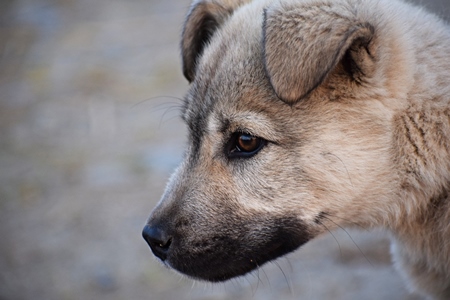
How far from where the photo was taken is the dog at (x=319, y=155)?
10.7 feet

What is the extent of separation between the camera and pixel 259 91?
336 cm

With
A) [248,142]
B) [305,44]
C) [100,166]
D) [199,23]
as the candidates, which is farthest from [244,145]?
[100,166]

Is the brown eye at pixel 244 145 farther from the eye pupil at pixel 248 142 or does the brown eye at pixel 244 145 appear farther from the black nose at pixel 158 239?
the black nose at pixel 158 239

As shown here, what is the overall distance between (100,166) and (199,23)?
319 centimetres

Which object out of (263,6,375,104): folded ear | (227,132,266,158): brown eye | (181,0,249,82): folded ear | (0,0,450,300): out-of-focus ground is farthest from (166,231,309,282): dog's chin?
(181,0,249,82): folded ear

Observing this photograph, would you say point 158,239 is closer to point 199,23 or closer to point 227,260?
point 227,260

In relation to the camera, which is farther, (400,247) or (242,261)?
(400,247)

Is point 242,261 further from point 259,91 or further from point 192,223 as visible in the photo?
point 259,91

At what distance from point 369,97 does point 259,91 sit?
60cm

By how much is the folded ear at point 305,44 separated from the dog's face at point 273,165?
0.03 m

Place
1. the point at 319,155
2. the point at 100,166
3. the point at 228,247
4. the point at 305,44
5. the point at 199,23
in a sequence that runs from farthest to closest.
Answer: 1. the point at 100,166
2. the point at 199,23
3. the point at 228,247
4. the point at 319,155
5. the point at 305,44

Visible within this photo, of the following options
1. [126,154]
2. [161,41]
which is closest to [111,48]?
[161,41]

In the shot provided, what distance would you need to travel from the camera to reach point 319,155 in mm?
3287

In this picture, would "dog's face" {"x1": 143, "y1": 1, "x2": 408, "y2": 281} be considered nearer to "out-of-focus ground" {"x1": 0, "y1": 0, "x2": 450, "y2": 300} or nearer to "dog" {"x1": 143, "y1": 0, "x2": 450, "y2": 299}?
"dog" {"x1": 143, "y1": 0, "x2": 450, "y2": 299}
